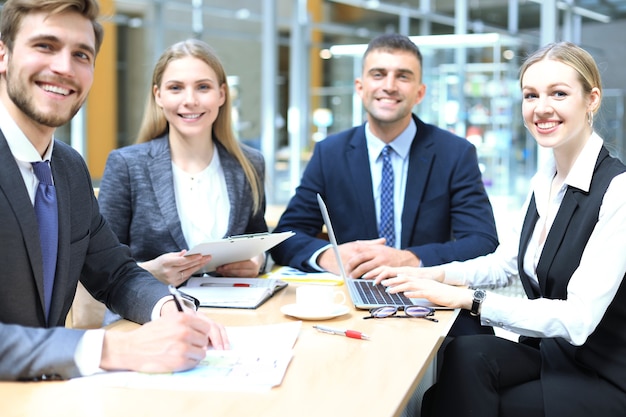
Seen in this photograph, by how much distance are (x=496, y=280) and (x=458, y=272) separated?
5.4 inches

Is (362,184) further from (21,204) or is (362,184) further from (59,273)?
(21,204)

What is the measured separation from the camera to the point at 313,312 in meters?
1.91

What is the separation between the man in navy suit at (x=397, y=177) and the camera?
9.51ft

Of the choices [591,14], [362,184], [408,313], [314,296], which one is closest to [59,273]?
[314,296]

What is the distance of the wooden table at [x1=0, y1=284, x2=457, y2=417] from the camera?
122 cm

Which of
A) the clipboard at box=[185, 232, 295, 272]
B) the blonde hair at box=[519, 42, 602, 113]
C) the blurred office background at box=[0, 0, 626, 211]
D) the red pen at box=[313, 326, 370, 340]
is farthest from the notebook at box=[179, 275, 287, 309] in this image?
the blurred office background at box=[0, 0, 626, 211]

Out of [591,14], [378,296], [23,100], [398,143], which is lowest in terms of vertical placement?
[378,296]

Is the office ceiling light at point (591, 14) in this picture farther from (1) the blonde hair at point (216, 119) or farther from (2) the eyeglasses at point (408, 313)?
(2) the eyeglasses at point (408, 313)

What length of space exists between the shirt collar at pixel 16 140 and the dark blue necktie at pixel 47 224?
0.11ft

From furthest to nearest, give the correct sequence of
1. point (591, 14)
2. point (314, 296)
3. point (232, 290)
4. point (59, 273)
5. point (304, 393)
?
point (591, 14) → point (232, 290) → point (314, 296) → point (59, 273) → point (304, 393)

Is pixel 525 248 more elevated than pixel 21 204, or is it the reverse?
pixel 21 204

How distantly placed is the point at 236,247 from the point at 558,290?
92 cm

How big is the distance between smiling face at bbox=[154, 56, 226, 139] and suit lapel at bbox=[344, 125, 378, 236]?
0.61 metres

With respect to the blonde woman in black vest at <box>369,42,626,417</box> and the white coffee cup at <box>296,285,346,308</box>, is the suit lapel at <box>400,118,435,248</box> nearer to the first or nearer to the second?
the blonde woman in black vest at <box>369,42,626,417</box>
